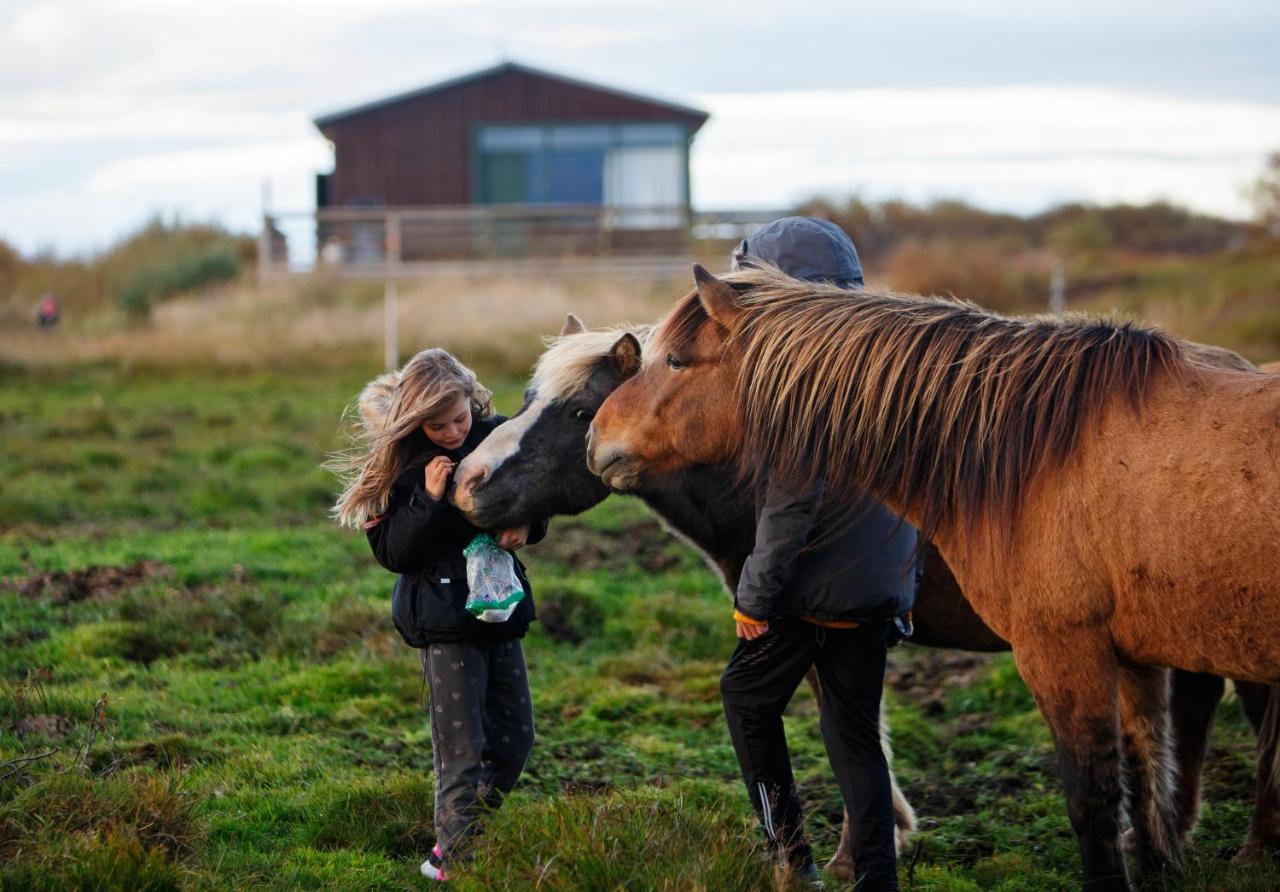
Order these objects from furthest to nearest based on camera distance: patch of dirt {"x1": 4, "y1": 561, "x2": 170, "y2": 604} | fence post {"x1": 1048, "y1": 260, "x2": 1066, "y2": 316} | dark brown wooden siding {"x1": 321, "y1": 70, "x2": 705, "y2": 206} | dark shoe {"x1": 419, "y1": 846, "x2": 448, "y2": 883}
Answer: dark brown wooden siding {"x1": 321, "y1": 70, "x2": 705, "y2": 206} → fence post {"x1": 1048, "y1": 260, "x2": 1066, "y2": 316} → patch of dirt {"x1": 4, "y1": 561, "x2": 170, "y2": 604} → dark shoe {"x1": 419, "y1": 846, "x2": 448, "y2": 883}

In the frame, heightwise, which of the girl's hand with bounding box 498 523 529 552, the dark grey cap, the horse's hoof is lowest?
the horse's hoof

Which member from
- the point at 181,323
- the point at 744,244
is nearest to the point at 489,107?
the point at 181,323

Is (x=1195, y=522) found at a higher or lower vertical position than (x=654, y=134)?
lower

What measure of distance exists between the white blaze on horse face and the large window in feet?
86.7

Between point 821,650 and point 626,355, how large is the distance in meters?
1.36

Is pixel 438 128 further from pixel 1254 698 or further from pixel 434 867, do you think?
pixel 434 867

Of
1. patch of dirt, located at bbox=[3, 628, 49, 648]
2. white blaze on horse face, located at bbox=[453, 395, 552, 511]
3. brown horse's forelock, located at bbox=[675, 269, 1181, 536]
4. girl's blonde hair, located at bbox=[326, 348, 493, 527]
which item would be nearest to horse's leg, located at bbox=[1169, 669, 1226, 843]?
brown horse's forelock, located at bbox=[675, 269, 1181, 536]

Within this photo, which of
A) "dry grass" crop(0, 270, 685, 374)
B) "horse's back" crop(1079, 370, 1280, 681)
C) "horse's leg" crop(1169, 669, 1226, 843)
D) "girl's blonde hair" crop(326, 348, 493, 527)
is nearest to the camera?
"horse's back" crop(1079, 370, 1280, 681)

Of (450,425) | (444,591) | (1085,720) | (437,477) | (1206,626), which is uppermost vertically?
(450,425)

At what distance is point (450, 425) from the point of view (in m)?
4.32

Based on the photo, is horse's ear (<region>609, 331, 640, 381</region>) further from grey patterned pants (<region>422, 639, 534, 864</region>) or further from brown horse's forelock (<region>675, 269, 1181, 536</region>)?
grey patterned pants (<region>422, 639, 534, 864</region>)

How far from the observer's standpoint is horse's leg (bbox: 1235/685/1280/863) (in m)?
4.46

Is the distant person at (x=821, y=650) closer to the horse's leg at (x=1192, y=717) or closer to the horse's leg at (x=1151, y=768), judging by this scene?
the horse's leg at (x=1151, y=768)

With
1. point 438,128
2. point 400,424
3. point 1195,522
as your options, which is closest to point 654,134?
point 438,128
